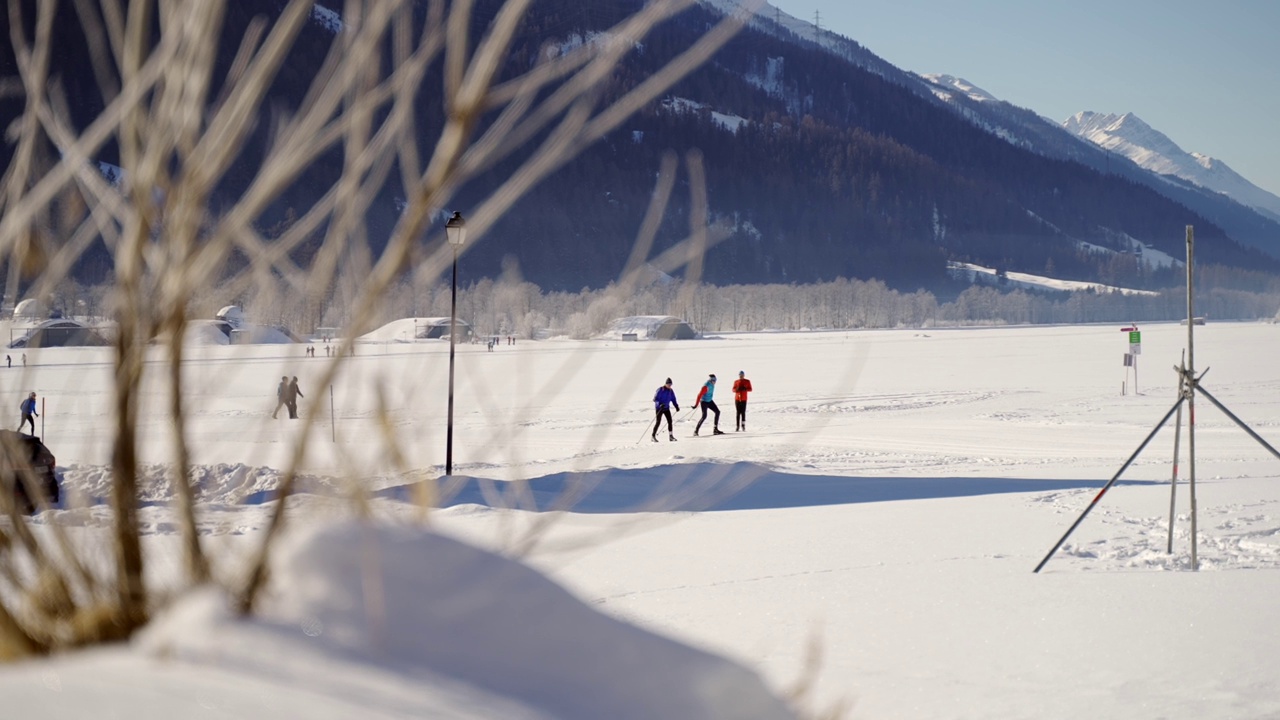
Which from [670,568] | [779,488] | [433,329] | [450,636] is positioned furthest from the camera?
[433,329]

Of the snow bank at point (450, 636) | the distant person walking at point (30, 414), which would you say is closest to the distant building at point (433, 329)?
the distant person walking at point (30, 414)

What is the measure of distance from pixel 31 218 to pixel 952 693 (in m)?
5.07

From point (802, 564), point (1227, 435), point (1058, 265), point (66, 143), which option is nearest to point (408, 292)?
point (66, 143)

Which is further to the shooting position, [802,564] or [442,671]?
[802,564]

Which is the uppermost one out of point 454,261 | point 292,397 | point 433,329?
point 433,329

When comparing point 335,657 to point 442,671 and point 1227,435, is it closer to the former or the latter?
point 442,671

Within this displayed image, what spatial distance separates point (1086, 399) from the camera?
29438 mm

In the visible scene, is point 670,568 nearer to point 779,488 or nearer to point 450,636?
point 779,488

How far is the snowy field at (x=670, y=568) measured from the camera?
1097mm

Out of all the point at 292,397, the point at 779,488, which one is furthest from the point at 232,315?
the point at 779,488

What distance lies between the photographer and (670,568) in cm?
826

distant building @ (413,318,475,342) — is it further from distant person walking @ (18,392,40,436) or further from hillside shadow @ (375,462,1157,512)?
distant person walking @ (18,392,40,436)

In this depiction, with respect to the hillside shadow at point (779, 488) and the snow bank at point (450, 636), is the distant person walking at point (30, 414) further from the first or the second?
the hillside shadow at point (779, 488)

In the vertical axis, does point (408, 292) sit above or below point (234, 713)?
above
